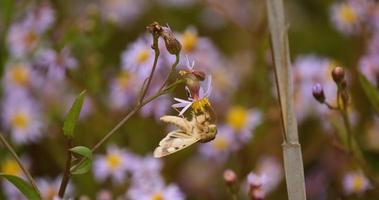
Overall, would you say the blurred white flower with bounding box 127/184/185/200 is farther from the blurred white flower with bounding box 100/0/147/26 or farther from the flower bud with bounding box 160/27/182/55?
the blurred white flower with bounding box 100/0/147/26

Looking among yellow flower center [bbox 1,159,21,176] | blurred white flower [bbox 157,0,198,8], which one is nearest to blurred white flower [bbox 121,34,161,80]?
yellow flower center [bbox 1,159,21,176]

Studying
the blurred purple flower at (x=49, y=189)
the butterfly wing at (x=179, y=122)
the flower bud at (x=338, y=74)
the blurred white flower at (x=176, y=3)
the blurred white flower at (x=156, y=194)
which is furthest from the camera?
the blurred white flower at (x=176, y=3)

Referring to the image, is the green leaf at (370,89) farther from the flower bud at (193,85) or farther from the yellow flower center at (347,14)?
the yellow flower center at (347,14)

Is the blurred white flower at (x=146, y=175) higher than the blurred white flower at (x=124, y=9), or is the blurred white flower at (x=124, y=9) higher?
the blurred white flower at (x=124, y=9)

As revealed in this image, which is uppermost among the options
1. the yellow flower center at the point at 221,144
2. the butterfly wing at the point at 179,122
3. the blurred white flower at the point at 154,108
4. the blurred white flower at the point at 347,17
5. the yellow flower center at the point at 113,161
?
the blurred white flower at the point at 347,17

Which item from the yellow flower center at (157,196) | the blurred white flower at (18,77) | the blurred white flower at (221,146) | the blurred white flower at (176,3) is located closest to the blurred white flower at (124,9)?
the blurred white flower at (176,3)

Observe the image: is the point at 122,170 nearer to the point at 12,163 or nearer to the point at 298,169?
the point at 12,163
